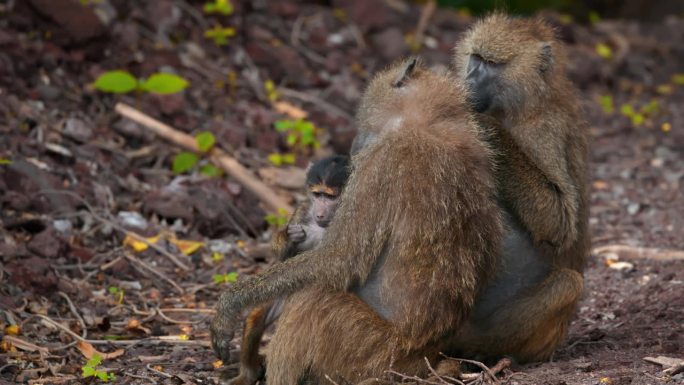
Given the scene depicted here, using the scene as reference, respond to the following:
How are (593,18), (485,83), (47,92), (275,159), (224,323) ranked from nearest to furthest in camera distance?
(224,323) < (485,83) < (47,92) < (275,159) < (593,18)

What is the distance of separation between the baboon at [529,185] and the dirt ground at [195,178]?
0.23m

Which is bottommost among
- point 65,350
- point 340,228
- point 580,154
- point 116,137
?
point 65,350

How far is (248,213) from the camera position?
6.69m

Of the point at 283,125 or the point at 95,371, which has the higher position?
the point at 283,125

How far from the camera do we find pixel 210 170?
23.0 ft

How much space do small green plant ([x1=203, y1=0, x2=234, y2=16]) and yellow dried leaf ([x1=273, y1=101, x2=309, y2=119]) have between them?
0.96 metres

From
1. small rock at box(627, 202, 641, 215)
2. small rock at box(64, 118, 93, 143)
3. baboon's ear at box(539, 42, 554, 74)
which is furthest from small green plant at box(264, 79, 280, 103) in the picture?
baboon's ear at box(539, 42, 554, 74)

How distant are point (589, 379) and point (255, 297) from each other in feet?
4.58

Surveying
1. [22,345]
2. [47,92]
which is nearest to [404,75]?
[22,345]

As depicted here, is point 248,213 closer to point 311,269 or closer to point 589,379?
point 311,269

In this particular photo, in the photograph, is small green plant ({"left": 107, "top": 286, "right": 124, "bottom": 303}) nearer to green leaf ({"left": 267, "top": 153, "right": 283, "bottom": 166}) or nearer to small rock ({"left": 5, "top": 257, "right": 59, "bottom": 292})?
small rock ({"left": 5, "top": 257, "right": 59, "bottom": 292})

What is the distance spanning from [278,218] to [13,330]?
6.81 feet

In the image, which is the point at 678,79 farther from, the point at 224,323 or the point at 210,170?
the point at 224,323

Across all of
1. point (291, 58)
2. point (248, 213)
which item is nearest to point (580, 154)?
point (248, 213)
